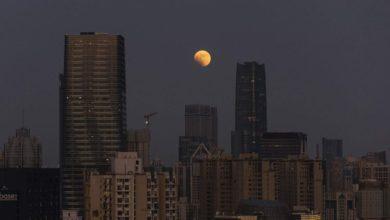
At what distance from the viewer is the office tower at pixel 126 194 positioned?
3888cm

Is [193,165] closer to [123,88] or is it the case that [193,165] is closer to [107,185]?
[123,88]

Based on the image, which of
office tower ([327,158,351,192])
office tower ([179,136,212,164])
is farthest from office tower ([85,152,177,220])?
office tower ([327,158,351,192])

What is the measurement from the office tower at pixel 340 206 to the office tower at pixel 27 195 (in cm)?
1459

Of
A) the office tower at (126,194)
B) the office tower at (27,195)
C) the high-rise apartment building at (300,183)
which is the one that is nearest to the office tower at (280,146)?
the high-rise apartment building at (300,183)

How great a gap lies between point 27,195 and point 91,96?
53.1 ft

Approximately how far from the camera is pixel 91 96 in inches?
2731

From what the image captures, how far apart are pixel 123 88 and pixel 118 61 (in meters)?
1.43

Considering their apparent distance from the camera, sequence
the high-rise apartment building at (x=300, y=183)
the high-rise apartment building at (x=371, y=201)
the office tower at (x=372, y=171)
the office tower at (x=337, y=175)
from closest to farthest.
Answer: the high-rise apartment building at (x=300, y=183) < the office tower at (x=337, y=175) < the high-rise apartment building at (x=371, y=201) < the office tower at (x=372, y=171)

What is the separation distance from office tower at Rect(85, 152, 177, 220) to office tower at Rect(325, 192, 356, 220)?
23835 millimetres

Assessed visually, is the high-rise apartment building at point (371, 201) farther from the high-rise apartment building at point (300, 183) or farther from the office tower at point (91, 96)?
the office tower at point (91, 96)

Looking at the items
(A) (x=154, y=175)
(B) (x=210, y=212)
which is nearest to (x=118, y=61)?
(B) (x=210, y=212)

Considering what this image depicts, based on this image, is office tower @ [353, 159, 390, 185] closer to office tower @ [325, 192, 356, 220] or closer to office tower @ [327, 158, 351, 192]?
office tower @ [327, 158, 351, 192]

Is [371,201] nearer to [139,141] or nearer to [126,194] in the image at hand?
[139,141]

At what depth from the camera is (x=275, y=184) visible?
64625 millimetres
